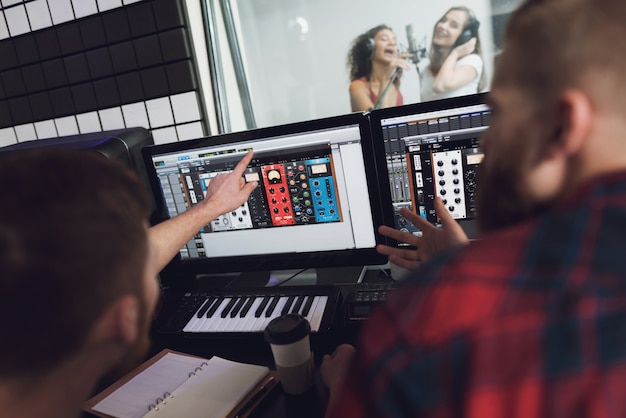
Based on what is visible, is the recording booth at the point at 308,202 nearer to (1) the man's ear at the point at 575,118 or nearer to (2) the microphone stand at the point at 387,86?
(2) the microphone stand at the point at 387,86

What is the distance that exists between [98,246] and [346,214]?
2.47ft

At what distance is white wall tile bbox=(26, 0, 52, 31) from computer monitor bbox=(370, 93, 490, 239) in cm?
132

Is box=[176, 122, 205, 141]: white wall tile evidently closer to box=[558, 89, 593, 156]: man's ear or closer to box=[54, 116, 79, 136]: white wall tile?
box=[54, 116, 79, 136]: white wall tile

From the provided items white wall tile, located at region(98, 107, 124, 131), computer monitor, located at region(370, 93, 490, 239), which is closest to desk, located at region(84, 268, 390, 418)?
computer monitor, located at region(370, 93, 490, 239)

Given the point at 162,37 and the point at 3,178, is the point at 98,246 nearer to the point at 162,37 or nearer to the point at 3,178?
the point at 3,178

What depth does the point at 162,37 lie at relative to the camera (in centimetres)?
146

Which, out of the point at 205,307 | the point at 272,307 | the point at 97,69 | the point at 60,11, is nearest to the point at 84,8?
the point at 60,11

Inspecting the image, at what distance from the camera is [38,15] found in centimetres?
159

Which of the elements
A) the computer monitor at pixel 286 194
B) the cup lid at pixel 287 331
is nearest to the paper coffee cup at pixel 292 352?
the cup lid at pixel 287 331

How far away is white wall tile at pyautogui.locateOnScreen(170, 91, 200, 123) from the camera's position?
150 cm

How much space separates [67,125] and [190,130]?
54 centimetres

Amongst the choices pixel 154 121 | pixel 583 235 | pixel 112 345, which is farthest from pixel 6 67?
pixel 583 235

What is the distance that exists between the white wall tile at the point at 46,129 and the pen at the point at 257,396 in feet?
4.55

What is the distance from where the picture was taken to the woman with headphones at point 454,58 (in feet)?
4.40
